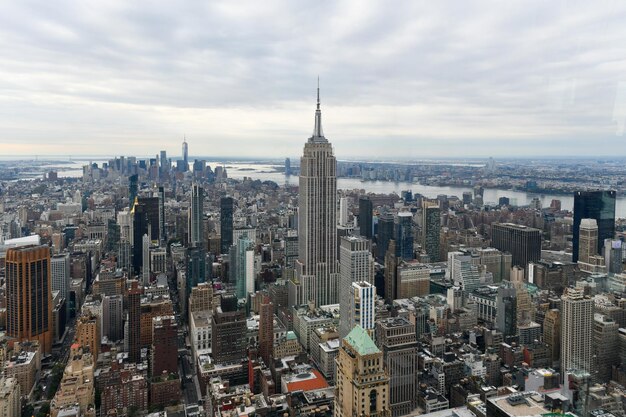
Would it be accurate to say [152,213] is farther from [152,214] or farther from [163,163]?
[163,163]

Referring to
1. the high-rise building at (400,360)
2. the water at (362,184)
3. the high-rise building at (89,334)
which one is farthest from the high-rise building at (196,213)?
the high-rise building at (400,360)

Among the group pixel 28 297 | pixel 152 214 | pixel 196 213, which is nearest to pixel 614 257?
pixel 28 297

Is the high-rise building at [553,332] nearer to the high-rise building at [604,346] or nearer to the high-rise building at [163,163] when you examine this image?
the high-rise building at [604,346]

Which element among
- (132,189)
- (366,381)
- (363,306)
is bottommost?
(363,306)

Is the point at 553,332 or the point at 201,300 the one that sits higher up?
the point at 553,332

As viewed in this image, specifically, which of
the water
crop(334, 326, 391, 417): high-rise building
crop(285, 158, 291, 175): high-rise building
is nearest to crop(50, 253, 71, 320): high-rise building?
the water

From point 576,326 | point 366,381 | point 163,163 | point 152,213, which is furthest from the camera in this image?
point 152,213

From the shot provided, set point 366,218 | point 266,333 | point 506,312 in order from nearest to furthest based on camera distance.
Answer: point 266,333 → point 506,312 → point 366,218
